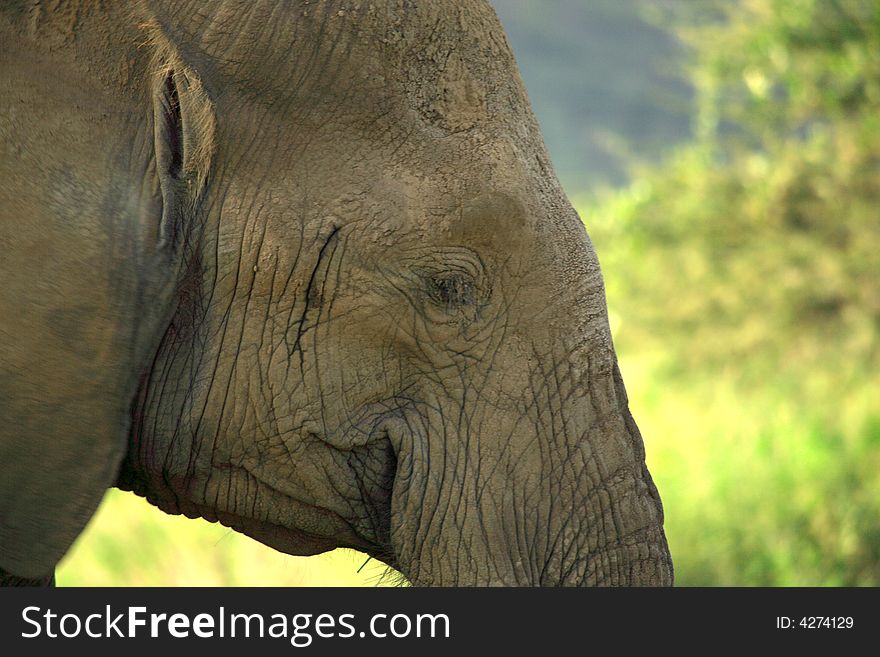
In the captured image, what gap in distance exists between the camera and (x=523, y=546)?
95.1 inches

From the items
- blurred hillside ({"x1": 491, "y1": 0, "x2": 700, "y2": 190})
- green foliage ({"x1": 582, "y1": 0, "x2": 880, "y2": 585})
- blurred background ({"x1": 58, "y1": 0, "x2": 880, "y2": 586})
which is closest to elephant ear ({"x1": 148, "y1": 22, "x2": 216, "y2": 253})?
blurred background ({"x1": 58, "y1": 0, "x2": 880, "y2": 586})

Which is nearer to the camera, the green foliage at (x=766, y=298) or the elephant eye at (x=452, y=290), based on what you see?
the elephant eye at (x=452, y=290)

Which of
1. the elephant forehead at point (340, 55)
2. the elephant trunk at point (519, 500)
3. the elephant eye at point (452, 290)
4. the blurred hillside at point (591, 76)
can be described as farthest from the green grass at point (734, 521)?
the blurred hillside at point (591, 76)

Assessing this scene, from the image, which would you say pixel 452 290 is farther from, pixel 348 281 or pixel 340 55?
pixel 340 55

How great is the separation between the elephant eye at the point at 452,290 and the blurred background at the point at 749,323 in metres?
4.23

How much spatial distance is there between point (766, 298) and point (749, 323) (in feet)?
0.94

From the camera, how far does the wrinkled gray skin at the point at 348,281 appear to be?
233 centimetres

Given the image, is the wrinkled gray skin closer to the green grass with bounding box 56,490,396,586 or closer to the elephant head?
Result: the elephant head

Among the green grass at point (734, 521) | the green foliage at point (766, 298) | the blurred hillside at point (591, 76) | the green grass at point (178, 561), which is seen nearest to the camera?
the green grass at point (178, 561)

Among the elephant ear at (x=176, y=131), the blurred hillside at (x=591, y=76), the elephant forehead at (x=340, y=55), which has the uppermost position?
the blurred hillside at (x=591, y=76)

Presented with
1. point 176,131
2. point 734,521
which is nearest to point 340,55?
point 176,131

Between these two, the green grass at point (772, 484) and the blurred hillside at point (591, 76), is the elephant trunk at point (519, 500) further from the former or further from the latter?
the blurred hillside at point (591, 76)
